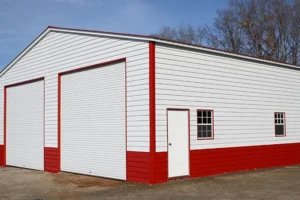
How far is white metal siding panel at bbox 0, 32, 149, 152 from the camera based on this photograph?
13.2 meters

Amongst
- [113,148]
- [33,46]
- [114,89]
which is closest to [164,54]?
[114,89]

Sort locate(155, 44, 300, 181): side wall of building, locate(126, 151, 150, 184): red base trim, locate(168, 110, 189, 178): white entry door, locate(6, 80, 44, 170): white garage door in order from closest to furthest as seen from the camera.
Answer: locate(126, 151, 150, 184): red base trim, locate(168, 110, 189, 178): white entry door, locate(155, 44, 300, 181): side wall of building, locate(6, 80, 44, 170): white garage door

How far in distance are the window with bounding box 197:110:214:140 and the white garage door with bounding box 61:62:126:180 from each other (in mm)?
2641

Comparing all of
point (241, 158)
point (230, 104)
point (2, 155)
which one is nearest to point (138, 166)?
point (230, 104)

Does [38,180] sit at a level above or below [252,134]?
below

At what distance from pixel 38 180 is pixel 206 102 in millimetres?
6593

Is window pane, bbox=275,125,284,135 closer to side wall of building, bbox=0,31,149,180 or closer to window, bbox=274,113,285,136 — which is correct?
window, bbox=274,113,285,136

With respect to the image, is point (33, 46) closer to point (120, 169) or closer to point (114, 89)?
point (114, 89)

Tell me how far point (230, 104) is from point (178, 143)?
3253 millimetres

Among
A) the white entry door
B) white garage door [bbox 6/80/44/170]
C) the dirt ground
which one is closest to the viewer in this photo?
the dirt ground

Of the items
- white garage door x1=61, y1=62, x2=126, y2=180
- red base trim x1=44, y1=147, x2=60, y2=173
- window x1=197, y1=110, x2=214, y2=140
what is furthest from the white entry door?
red base trim x1=44, y1=147, x2=60, y2=173

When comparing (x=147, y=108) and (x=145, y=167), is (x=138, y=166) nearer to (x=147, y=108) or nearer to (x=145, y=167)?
(x=145, y=167)

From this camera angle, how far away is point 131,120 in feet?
44.3

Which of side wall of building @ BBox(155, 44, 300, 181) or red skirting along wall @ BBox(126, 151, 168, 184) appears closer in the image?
red skirting along wall @ BBox(126, 151, 168, 184)
